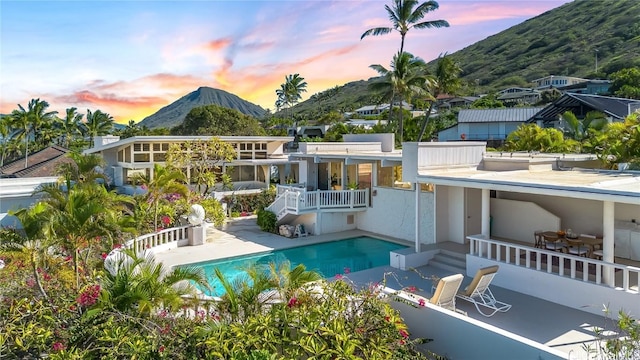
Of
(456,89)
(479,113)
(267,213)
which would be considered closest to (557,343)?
(267,213)

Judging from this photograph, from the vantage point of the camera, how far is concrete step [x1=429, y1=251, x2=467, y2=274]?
13.7 meters

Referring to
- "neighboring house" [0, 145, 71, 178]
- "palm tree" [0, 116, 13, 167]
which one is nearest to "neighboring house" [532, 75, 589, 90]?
"neighboring house" [0, 145, 71, 178]

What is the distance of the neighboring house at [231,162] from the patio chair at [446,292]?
19.9m

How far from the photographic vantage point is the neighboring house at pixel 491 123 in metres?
54.4

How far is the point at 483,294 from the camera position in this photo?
10.7 meters

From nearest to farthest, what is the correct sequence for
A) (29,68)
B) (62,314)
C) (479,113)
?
(62,314)
(29,68)
(479,113)

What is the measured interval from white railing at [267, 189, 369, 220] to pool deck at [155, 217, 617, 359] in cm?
158

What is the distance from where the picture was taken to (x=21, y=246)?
327 inches

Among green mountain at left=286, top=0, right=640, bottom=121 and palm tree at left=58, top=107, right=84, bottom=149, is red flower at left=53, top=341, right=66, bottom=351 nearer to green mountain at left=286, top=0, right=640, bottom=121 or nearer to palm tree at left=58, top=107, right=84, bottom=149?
palm tree at left=58, top=107, right=84, bottom=149

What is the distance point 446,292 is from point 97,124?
227ft

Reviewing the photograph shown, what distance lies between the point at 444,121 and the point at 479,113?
12.9m

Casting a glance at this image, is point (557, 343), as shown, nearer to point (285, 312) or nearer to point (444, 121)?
point (285, 312)

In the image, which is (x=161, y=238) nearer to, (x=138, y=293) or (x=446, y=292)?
(x=138, y=293)

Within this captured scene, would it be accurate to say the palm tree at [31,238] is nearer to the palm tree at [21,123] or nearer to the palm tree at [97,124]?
the palm tree at [21,123]
